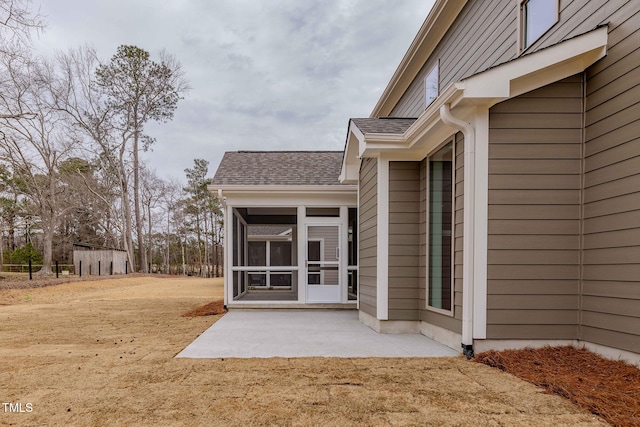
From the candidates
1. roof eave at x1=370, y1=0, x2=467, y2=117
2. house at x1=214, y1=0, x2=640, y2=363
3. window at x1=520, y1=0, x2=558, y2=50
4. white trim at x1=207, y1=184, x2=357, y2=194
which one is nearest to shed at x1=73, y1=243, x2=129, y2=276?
white trim at x1=207, y1=184, x2=357, y2=194

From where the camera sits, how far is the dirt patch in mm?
2650

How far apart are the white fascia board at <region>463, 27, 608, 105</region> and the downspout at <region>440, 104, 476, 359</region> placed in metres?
0.31

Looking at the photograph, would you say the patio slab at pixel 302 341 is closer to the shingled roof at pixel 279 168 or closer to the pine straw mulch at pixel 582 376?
the pine straw mulch at pixel 582 376

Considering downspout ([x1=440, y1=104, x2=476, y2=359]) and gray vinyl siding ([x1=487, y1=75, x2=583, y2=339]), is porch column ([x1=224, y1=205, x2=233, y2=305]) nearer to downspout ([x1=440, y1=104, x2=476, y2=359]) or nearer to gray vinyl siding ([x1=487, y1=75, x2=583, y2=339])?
downspout ([x1=440, y1=104, x2=476, y2=359])

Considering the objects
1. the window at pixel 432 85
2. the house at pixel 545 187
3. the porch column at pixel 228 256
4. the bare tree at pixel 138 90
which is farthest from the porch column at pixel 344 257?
the bare tree at pixel 138 90

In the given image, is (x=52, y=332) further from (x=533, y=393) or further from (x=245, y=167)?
(x=533, y=393)

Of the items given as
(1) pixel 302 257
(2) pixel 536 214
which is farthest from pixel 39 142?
(2) pixel 536 214

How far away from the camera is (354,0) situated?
12938 mm

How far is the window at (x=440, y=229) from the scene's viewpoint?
4.65 meters

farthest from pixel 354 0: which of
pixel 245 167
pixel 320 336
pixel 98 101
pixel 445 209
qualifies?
pixel 98 101

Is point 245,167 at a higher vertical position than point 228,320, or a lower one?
higher

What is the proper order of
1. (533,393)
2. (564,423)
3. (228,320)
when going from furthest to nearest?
1. (228,320)
2. (533,393)
3. (564,423)

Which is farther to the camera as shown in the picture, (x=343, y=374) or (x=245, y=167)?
(x=245, y=167)

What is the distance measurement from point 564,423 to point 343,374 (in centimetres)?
174
